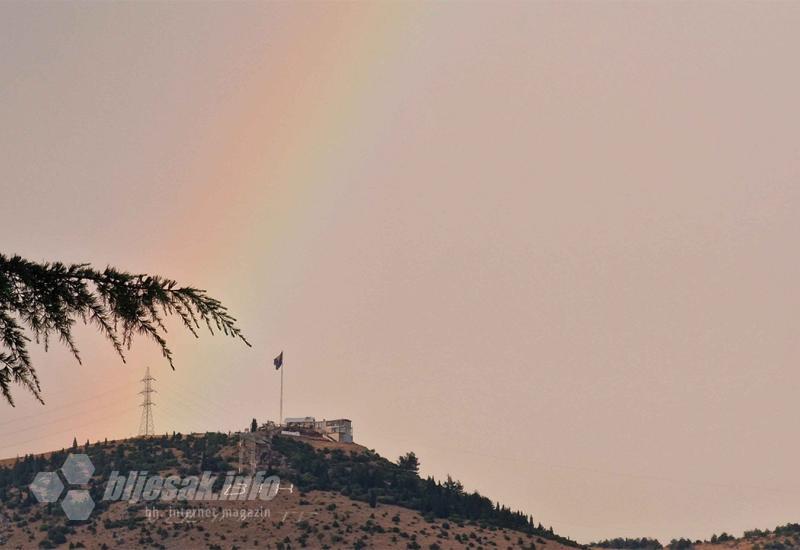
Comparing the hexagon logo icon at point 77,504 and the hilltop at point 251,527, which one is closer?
the hilltop at point 251,527

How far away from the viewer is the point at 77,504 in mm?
193875

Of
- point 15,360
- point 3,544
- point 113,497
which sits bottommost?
point 15,360

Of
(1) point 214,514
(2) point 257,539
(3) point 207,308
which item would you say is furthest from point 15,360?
(1) point 214,514

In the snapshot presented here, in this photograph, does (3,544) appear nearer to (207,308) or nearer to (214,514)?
(214,514)

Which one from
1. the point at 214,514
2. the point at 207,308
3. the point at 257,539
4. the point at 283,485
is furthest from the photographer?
the point at 283,485

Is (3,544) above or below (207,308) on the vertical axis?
above

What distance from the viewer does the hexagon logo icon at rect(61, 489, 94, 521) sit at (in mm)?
189750

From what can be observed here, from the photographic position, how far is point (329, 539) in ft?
591

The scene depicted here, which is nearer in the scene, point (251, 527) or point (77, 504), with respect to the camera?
point (251, 527)

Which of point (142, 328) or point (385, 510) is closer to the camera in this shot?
point (142, 328)

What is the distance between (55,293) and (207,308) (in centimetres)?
170

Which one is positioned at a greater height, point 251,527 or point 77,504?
point 77,504

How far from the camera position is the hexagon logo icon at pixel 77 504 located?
189750mm

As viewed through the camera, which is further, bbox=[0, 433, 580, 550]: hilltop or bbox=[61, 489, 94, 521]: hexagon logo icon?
bbox=[61, 489, 94, 521]: hexagon logo icon
